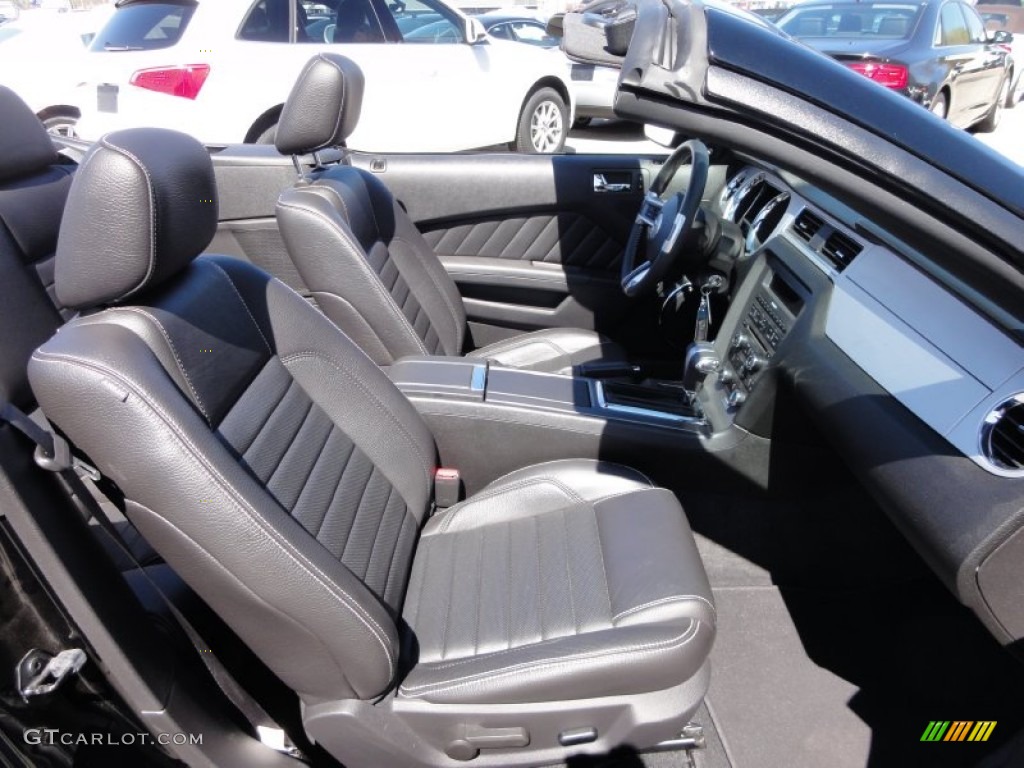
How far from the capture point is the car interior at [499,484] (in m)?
1.10

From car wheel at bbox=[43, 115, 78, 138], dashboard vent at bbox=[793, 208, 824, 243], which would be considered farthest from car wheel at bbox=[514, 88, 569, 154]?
dashboard vent at bbox=[793, 208, 824, 243]

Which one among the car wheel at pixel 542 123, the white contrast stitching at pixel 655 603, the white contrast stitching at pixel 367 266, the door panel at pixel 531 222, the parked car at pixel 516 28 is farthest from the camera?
the parked car at pixel 516 28

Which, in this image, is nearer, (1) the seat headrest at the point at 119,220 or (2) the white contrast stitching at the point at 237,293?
(1) the seat headrest at the point at 119,220

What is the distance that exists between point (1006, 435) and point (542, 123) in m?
5.52

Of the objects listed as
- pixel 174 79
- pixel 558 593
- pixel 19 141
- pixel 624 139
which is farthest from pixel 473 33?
pixel 558 593

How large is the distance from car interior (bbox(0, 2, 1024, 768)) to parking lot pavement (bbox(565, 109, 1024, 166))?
15.1ft

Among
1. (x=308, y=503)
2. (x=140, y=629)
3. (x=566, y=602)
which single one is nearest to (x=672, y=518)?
(x=566, y=602)

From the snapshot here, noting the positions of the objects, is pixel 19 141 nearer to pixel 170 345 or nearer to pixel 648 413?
pixel 170 345

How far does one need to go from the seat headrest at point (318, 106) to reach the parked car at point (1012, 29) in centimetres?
850

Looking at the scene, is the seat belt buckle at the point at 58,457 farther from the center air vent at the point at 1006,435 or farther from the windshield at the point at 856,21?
the windshield at the point at 856,21

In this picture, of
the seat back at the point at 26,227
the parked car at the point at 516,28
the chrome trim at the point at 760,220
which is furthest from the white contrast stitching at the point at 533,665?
the parked car at the point at 516,28

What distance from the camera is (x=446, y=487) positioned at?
185cm

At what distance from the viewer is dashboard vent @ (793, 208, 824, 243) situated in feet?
5.99

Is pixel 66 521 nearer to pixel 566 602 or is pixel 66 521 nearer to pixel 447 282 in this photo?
pixel 566 602
